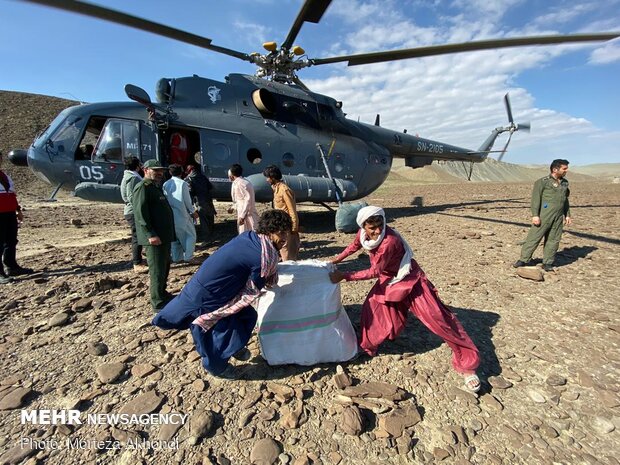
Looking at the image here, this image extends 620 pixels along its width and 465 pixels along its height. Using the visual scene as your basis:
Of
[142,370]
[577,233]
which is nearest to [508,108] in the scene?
[577,233]

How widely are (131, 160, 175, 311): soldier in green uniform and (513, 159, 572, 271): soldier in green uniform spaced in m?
5.37

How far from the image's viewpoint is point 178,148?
6.93m

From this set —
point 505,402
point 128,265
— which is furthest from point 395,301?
point 128,265

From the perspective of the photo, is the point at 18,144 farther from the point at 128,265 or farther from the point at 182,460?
the point at 182,460

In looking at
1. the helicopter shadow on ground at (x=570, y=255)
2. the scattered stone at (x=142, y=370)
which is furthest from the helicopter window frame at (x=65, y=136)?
the helicopter shadow on ground at (x=570, y=255)

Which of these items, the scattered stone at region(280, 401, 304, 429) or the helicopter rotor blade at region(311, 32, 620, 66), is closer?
the scattered stone at region(280, 401, 304, 429)

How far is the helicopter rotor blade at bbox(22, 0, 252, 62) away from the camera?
149 inches

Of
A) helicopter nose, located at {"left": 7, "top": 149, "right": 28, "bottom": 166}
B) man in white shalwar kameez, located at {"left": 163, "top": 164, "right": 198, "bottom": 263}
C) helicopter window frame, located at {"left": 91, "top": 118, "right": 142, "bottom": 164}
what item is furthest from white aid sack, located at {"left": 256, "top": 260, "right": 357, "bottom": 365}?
helicopter nose, located at {"left": 7, "top": 149, "right": 28, "bottom": 166}

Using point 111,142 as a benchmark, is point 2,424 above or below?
below

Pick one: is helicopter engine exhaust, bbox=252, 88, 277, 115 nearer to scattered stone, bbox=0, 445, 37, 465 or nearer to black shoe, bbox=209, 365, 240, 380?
black shoe, bbox=209, 365, 240, 380

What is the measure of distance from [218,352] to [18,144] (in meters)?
32.6

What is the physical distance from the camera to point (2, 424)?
84.6 inches

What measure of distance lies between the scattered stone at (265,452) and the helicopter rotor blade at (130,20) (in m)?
5.15

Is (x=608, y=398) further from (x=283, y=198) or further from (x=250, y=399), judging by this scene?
(x=283, y=198)
